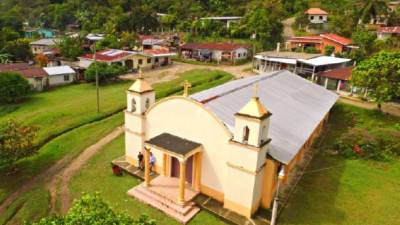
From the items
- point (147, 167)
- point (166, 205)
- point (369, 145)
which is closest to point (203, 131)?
point (147, 167)

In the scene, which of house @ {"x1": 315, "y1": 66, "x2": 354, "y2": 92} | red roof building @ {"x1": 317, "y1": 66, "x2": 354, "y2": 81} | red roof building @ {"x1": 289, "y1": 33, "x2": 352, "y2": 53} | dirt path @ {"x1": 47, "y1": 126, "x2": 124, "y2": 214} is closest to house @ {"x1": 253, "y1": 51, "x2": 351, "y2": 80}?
house @ {"x1": 315, "y1": 66, "x2": 354, "y2": 92}

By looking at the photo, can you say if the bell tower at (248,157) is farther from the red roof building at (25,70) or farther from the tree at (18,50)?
the tree at (18,50)

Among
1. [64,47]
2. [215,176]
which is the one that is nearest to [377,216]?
[215,176]

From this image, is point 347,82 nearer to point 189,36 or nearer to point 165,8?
point 189,36

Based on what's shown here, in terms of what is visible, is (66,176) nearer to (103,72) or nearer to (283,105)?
→ (283,105)

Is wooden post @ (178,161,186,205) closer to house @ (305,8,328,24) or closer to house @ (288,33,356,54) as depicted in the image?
house @ (288,33,356,54)
